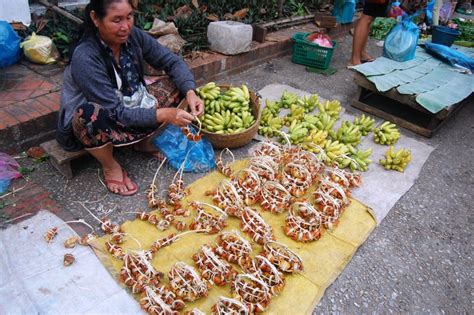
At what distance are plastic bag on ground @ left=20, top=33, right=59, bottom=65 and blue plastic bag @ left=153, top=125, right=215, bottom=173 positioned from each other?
170 centimetres

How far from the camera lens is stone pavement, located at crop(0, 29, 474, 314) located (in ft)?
7.52

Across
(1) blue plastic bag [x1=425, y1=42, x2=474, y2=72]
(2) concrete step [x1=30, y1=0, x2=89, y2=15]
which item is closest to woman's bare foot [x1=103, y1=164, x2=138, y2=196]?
(2) concrete step [x1=30, y1=0, x2=89, y2=15]

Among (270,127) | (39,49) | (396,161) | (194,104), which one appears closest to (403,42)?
(396,161)

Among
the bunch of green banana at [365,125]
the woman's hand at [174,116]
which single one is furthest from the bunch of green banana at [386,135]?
the woman's hand at [174,116]

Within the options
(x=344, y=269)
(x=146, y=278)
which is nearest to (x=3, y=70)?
(x=146, y=278)

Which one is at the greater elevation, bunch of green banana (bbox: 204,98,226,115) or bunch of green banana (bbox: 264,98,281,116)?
bunch of green banana (bbox: 204,98,226,115)

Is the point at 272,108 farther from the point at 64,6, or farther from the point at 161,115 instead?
the point at 64,6

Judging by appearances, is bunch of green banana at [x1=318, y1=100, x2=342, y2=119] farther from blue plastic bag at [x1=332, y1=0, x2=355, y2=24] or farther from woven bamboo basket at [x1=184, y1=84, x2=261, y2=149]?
blue plastic bag at [x1=332, y1=0, x2=355, y2=24]

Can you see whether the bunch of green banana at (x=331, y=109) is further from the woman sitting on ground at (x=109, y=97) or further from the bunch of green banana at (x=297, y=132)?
the woman sitting on ground at (x=109, y=97)

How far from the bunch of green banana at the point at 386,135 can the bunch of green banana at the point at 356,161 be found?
42 centimetres

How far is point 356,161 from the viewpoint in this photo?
3.38 metres

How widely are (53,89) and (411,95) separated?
3830 mm

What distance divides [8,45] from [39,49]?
275 mm

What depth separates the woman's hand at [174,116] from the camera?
256 centimetres
